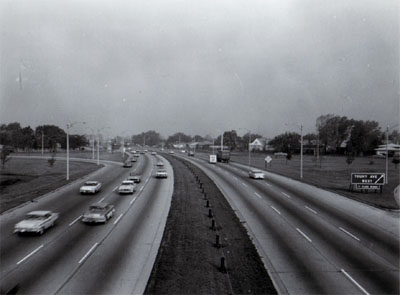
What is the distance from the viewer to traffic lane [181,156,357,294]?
15453 mm

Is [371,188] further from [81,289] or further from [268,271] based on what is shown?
[81,289]

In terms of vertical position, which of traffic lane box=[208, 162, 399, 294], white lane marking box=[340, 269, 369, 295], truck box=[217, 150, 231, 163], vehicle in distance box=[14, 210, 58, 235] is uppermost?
truck box=[217, 150, 231, 163]

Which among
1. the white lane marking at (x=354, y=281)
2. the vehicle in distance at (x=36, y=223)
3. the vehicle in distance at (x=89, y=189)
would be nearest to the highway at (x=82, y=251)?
the vehicle in distance at (x=36, y=223)

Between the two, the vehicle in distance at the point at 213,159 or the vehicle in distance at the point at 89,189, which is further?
the vehicle in distance at the point at 213,159

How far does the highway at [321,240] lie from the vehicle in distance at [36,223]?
1472 cm

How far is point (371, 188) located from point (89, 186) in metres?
33.8

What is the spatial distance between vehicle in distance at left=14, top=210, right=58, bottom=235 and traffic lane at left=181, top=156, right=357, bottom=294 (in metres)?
14.9

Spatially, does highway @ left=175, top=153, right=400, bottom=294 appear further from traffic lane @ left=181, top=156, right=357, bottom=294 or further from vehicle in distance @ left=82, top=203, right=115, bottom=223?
vehicle in distance @ left=82, top=203, right=115, bottom=223

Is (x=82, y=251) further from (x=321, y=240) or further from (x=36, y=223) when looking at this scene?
(x=321, y=240)

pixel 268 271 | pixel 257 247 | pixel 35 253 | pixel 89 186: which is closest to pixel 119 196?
pixel 89 186

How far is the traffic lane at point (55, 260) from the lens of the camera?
15173 millimetres

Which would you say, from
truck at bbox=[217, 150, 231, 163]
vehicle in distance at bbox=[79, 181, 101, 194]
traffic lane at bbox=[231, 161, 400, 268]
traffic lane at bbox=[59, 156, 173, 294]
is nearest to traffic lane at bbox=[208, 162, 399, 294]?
traffic lane at bbox=[231, 161, 400, 268]

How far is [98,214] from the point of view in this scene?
25.1 m

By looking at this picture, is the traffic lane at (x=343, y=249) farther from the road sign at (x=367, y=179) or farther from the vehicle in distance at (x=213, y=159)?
the vehicle in distance at (x=213, y=159)
